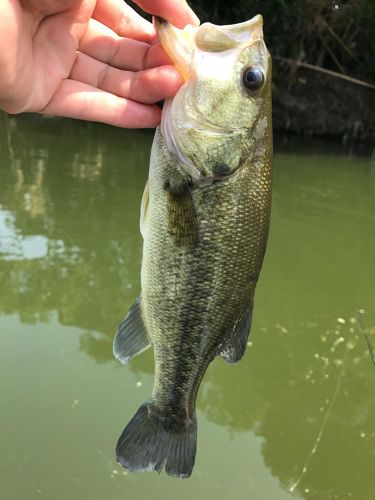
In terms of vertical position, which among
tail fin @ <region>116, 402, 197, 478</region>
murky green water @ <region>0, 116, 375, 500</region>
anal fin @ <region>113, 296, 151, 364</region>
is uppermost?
anal fin @ <region>113, 296, 151, 364</region>

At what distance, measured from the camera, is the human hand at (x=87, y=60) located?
5.94 feet

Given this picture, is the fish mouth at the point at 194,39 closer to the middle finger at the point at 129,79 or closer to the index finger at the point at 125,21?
the middle finger at the point at 129,79

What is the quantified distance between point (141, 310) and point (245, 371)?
3062 mm

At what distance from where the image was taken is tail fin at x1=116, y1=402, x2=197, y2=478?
196 centimetres

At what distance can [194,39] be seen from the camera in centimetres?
175

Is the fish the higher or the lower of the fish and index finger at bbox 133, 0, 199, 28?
the lower

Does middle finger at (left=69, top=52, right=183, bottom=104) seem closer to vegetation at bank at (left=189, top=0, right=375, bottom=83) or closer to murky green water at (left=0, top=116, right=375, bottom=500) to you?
murky green water at (left=0, top=116, right=375, bottom=500)

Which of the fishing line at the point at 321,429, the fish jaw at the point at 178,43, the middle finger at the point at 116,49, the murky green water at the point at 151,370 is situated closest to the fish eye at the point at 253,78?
the fish jaw at the point at 178,43

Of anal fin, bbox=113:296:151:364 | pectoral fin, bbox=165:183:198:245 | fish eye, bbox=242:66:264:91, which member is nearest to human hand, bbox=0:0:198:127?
fish eye, bbox=242:66:264:91

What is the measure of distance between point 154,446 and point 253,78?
52.3 inches

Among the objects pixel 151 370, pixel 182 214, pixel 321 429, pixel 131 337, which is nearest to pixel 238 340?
pixel 131 337

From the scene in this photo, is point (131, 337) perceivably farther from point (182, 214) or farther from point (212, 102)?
point (212, 102)

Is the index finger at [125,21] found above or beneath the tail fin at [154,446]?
above

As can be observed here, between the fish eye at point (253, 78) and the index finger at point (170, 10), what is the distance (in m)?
0.29
